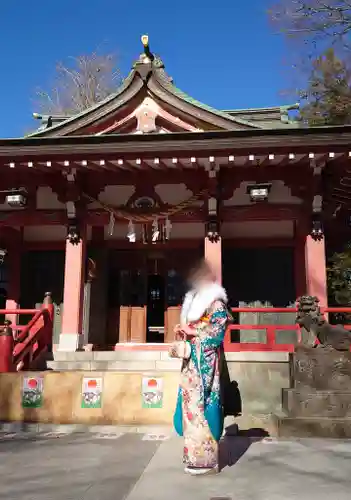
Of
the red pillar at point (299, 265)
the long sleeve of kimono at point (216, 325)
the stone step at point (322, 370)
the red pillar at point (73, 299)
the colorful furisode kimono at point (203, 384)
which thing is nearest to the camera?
the colorful furisode kimono at point (203, 384)

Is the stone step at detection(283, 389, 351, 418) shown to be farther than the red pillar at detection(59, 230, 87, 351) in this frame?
No

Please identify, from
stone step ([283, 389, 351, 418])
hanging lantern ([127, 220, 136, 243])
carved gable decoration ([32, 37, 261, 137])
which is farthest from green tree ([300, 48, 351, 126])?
stone step ([283, 389, 351, 418])

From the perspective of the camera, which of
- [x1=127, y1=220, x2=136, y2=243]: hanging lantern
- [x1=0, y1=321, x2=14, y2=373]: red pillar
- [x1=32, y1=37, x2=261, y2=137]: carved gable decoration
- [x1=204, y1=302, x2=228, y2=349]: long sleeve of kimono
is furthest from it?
[x1=32, y1=37, x2=261, y2=137]: carved gable decoration

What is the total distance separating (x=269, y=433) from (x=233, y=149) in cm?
561

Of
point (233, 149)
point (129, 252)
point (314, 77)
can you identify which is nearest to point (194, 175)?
point (233, 149)

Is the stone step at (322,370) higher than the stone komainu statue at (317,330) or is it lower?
lower

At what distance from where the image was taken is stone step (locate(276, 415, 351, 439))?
5.78 meters

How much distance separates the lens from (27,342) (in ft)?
26.8

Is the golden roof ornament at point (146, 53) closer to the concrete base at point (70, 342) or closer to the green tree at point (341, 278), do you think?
the green tree at point (341, 278)

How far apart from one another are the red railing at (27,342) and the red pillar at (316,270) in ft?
18.9

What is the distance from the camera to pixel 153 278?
12.8 m

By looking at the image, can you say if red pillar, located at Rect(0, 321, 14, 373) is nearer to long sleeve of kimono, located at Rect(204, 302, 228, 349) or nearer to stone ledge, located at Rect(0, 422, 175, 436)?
stone ledge, located at Rect(0, 422, 175, 436)

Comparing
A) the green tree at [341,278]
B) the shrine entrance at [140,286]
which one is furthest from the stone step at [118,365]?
the green tree at [341,278]

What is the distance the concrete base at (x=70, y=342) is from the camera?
930 cm
